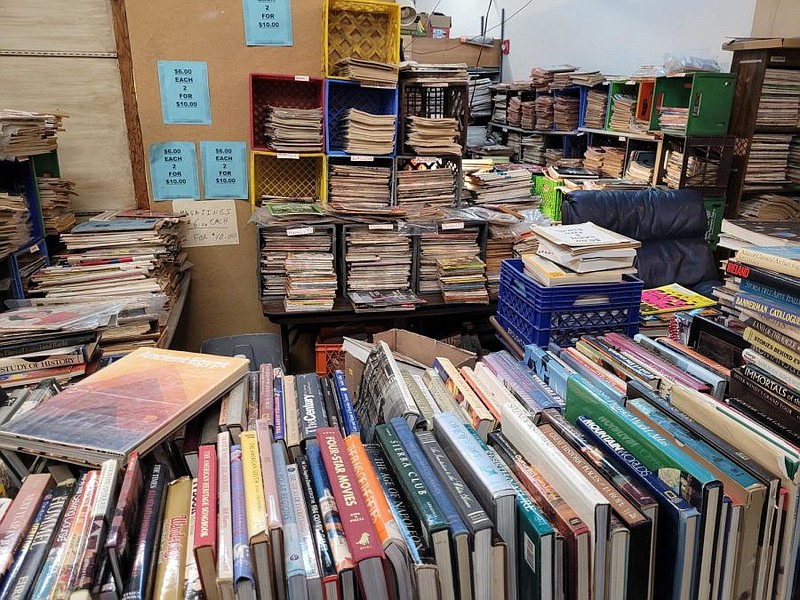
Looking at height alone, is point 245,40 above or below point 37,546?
above

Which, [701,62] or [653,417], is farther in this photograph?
[701,62]

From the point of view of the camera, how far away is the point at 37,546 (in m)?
0.91

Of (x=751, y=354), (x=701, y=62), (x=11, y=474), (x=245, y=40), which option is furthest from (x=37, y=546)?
(x=701, y=62)

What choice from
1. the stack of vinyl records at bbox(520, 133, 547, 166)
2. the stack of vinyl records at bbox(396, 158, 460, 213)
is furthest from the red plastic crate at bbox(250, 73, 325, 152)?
the stack of vinyl records at bbox(520, 133, 547, 166)

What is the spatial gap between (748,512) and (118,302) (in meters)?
2.20

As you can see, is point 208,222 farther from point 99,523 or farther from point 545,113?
point 545,113

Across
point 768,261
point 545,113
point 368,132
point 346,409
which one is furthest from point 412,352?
point 545,113

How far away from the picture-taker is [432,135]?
3217 mm

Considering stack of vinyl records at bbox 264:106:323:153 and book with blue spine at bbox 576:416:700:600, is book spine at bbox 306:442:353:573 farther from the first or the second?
stack of vinyl records at bbox 264:106:323:153

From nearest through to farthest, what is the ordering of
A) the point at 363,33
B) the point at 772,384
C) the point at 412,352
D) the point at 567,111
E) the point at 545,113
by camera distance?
1. the point at 772,384
2. the point at 412,352
3. the point at 363,33
4. the point at 567,111
5. the point at 545,113

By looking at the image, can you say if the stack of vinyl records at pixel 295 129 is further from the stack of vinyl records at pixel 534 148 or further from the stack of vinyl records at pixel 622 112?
the stack of vinyl records at pixel 534 148

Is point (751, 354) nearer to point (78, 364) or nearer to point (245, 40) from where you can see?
point (78, 364)

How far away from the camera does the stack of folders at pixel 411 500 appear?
2.90ft

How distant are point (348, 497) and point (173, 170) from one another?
2736 mm
